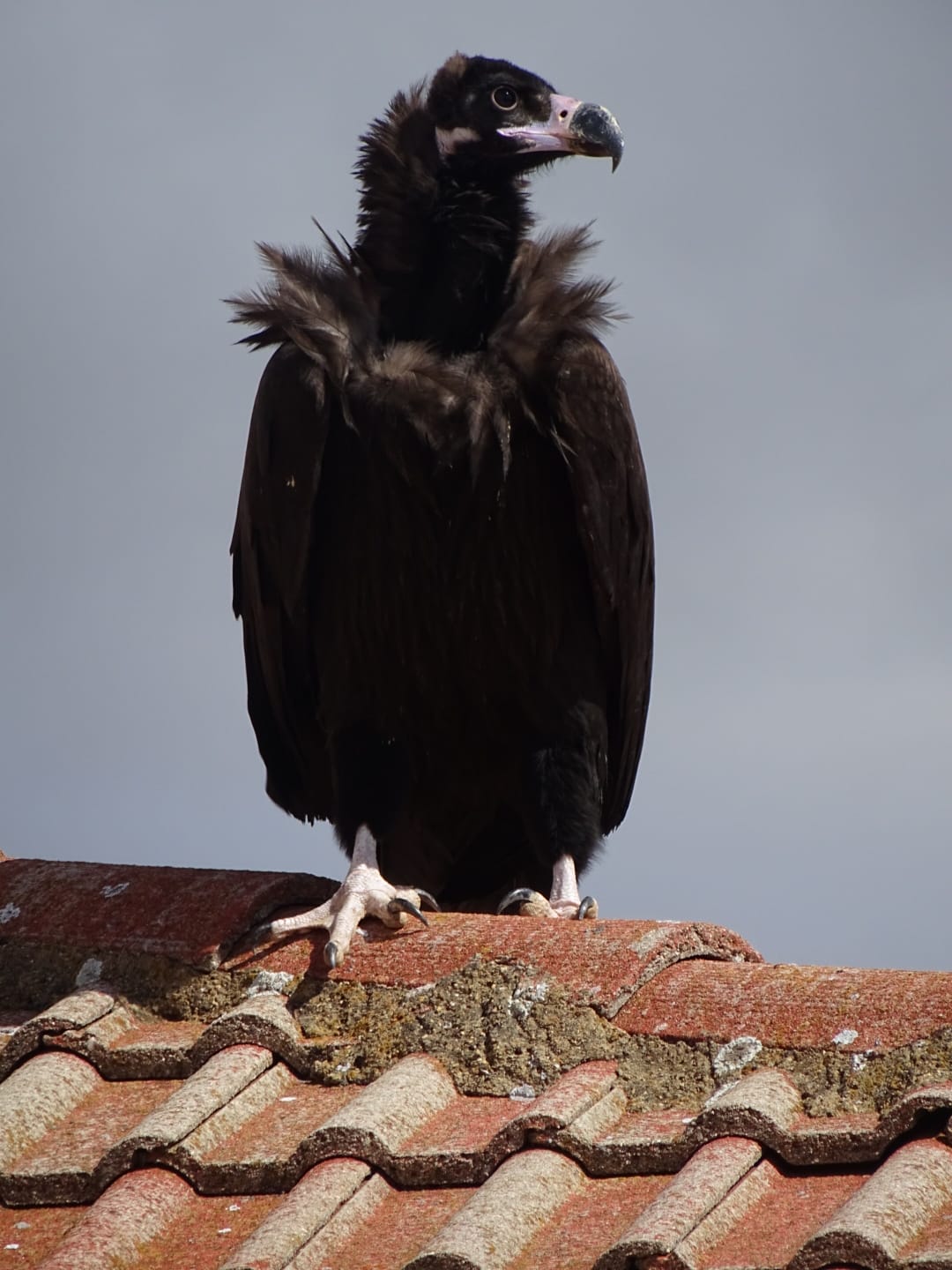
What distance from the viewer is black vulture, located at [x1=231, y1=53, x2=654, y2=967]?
15.8 feet

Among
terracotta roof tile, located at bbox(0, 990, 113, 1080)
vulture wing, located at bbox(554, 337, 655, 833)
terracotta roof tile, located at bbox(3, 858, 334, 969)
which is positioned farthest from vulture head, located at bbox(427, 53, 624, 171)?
terracotta roof tile, located at bbox(0, 990, 113, 1080)

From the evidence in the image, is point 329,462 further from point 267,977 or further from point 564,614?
point 267,977

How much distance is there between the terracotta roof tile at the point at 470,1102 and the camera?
2.61 metres

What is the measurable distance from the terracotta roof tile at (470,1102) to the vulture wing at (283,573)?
47.4 inches

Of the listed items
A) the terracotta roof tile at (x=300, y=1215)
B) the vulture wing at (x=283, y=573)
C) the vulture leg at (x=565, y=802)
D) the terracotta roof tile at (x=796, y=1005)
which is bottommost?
the terracotta roof tile at (x=300, y=1215)

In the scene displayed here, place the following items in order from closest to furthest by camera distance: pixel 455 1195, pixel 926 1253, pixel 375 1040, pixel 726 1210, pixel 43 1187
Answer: pixel 926 1253
pixel 726 1210
pixel 455 1195
pixel 43 1187
pixel 375 1040

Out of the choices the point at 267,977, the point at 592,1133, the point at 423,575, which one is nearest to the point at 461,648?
the point at 423,575

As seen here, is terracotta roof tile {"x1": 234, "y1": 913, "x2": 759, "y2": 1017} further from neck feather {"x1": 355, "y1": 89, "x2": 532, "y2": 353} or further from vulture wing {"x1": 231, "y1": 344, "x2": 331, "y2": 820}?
neck feather {"x1": 355, "y1": 89, "x2": 532, "y2": 353}

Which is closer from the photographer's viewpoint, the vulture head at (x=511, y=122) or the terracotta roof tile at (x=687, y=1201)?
the terracotta roof tile at (x=687, y=1201)

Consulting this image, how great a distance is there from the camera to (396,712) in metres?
4.96

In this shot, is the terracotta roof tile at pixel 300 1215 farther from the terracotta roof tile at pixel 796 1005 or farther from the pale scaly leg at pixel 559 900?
the pale scaly leg at pixel 559 900

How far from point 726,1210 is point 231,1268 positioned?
70cm

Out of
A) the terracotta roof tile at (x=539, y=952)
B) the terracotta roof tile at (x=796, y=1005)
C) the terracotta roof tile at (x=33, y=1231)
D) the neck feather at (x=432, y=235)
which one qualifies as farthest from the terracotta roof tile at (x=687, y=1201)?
the neck feather at (x=432, y=235)

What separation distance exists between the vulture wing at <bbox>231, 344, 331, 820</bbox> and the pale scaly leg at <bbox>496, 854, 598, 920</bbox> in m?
0.87
